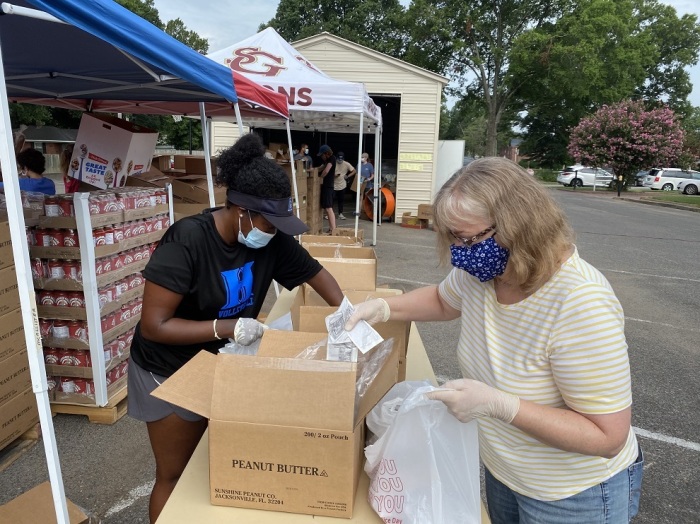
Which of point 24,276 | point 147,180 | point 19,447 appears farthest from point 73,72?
point 24,276

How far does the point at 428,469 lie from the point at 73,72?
3.75 meters

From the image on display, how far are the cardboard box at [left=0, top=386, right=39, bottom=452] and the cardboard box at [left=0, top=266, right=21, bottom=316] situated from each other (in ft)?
1.70

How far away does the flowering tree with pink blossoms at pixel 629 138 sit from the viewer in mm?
24000

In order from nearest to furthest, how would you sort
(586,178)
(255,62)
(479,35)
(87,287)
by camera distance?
(87,287)
(255,62)
(479,35)
(586,178)

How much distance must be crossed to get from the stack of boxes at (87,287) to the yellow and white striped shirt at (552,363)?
7.88ft

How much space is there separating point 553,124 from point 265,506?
154ft

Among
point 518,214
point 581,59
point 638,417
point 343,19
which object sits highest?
point 343,19

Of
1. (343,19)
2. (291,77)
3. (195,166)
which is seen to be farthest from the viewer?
(343,19)

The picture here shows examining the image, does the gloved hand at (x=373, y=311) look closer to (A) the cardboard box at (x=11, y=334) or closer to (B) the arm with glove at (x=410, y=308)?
(B) the arm with glove at (x=410, y=308)

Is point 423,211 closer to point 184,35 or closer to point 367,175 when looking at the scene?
point 367,175

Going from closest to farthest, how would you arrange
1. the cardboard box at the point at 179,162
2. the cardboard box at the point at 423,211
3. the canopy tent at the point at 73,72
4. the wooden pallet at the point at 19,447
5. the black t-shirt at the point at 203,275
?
the canopy tent at the point at 73,72, the black t-shirt at the point at 203,275, the wooden pallet at the point at 19,447, the cardboard box at the point at 179,162, the cardboard box at the point at 423,211

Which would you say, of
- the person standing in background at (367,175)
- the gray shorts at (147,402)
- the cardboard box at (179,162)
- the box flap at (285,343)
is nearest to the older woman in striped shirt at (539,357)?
the box flap at (285,343)

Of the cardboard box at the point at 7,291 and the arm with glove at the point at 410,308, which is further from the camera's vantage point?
the cardboard box at the point at 7,291

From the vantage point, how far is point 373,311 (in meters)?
1.63
